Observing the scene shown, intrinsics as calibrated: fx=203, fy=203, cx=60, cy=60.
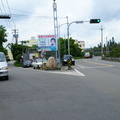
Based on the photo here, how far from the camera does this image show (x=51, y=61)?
23422 millimetres

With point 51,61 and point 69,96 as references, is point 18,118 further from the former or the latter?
point 51,61

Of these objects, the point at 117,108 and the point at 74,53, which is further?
the point at 74,53

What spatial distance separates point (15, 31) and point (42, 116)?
61796 mm

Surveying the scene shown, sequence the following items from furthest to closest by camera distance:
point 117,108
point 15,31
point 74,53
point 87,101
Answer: point 74,53, point 15,31, point 87,101, point 117,108

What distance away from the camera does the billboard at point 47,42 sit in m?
29.2

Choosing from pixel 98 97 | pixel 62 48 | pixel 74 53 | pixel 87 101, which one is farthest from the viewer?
pixel 74 53

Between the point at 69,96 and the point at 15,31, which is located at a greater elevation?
the point at 15,31

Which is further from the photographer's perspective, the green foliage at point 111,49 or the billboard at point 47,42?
the green foliage at point 111,49

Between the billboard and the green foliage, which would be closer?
the billboard

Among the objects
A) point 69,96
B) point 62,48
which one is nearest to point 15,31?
point 62,48

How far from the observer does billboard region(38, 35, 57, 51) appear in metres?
29.2

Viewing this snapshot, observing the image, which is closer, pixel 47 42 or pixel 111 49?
pixel 47 42

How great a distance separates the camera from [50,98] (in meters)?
7.67

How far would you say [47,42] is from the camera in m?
→ 29.7
